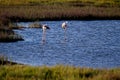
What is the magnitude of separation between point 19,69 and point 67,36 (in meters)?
16.2

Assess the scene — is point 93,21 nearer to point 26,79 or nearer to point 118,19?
point 118,19

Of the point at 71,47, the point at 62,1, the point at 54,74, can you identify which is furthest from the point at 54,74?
the point at 62,1

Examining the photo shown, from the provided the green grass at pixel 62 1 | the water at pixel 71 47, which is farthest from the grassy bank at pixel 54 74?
the green grass at pixel 62 1

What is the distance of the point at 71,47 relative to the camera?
84.6ft

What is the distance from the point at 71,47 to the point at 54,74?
11.5 meters

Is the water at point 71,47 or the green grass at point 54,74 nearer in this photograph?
the green grass at point 54,74

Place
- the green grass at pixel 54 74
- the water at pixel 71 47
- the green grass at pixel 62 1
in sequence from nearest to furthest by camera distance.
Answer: the green grass at pixel 54 74 → the water at pixel 71 47 → the green grass at pixel 62 1

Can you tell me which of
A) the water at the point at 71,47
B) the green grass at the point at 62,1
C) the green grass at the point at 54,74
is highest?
the green grass at the point at 54,74

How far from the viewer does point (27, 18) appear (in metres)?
39.6

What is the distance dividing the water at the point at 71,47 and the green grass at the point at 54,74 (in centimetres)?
437

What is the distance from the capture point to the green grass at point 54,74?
13.7 metres

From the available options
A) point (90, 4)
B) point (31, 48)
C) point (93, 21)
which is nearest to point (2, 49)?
point (31, 48)

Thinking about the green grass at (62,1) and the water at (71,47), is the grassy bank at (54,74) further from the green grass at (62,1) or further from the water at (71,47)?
the green grass at (62,1)

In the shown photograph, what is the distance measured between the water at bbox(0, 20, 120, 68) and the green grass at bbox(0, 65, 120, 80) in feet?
14.3
